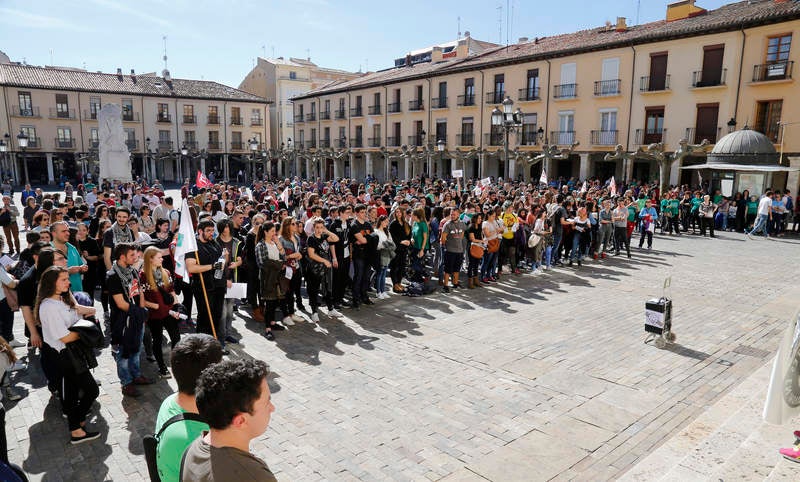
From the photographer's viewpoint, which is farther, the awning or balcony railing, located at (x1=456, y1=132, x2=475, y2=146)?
balcony railing, located at (x1=456, y1=132, x2=475, y2=146)

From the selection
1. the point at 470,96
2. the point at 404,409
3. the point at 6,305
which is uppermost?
the point at 470,96

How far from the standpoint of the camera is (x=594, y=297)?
33.0 feet

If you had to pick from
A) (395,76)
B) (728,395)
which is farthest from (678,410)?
(395,76)

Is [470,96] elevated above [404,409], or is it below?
above

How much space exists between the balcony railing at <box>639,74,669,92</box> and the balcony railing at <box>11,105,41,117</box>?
47329 millimetres

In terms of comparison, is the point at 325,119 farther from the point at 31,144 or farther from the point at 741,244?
the point at 741,244

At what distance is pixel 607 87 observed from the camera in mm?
29219

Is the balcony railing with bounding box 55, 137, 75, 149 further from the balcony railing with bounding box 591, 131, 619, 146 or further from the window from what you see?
the window

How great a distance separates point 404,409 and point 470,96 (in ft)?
109

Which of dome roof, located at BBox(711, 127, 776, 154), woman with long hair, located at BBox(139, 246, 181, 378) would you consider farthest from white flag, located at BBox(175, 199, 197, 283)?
dome roof, located at BBox(711, 127, 776, 154)

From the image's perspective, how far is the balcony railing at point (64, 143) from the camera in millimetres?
46594

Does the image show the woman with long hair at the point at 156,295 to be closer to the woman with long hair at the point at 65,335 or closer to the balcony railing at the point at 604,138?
the woman with long hair at the point at 65,335

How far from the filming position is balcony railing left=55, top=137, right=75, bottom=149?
1834 inches

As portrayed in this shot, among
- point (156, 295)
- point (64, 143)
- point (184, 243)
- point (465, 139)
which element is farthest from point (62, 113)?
point (156, 295)
